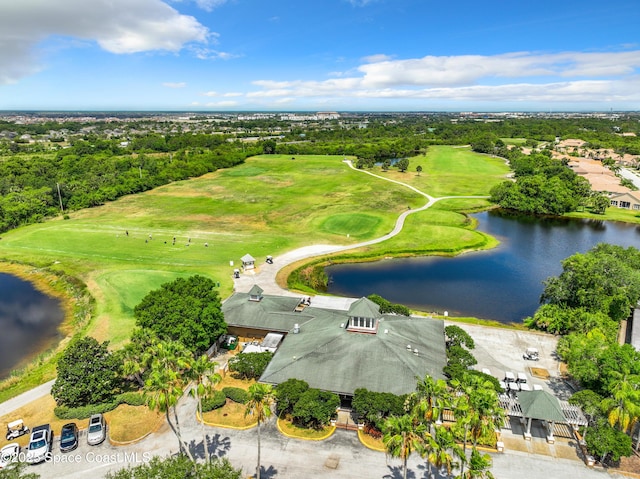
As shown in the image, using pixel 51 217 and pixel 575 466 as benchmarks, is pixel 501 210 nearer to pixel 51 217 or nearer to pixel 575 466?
pixel 575 466

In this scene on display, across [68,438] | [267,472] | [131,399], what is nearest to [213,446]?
[267,472]

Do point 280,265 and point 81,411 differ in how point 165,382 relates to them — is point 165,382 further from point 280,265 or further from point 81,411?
point 280,265

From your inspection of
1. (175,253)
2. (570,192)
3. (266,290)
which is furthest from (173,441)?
(570,192)

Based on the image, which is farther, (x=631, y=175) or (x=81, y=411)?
(x=631, y=175)

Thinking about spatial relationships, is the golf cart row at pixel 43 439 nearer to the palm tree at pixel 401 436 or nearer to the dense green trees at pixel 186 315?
the dense green trees at pixel 186 315

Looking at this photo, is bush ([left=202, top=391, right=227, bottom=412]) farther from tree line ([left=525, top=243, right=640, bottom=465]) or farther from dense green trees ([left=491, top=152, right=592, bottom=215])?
dense green trees ([left=491, top=152, right=592, bottom=215])

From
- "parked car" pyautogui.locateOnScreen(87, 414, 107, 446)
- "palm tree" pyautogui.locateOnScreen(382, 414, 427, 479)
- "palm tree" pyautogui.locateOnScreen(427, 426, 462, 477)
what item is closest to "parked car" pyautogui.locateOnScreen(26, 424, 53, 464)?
"parked car" pyautogui.locateOnScreen(87, 414, 107, 446)
